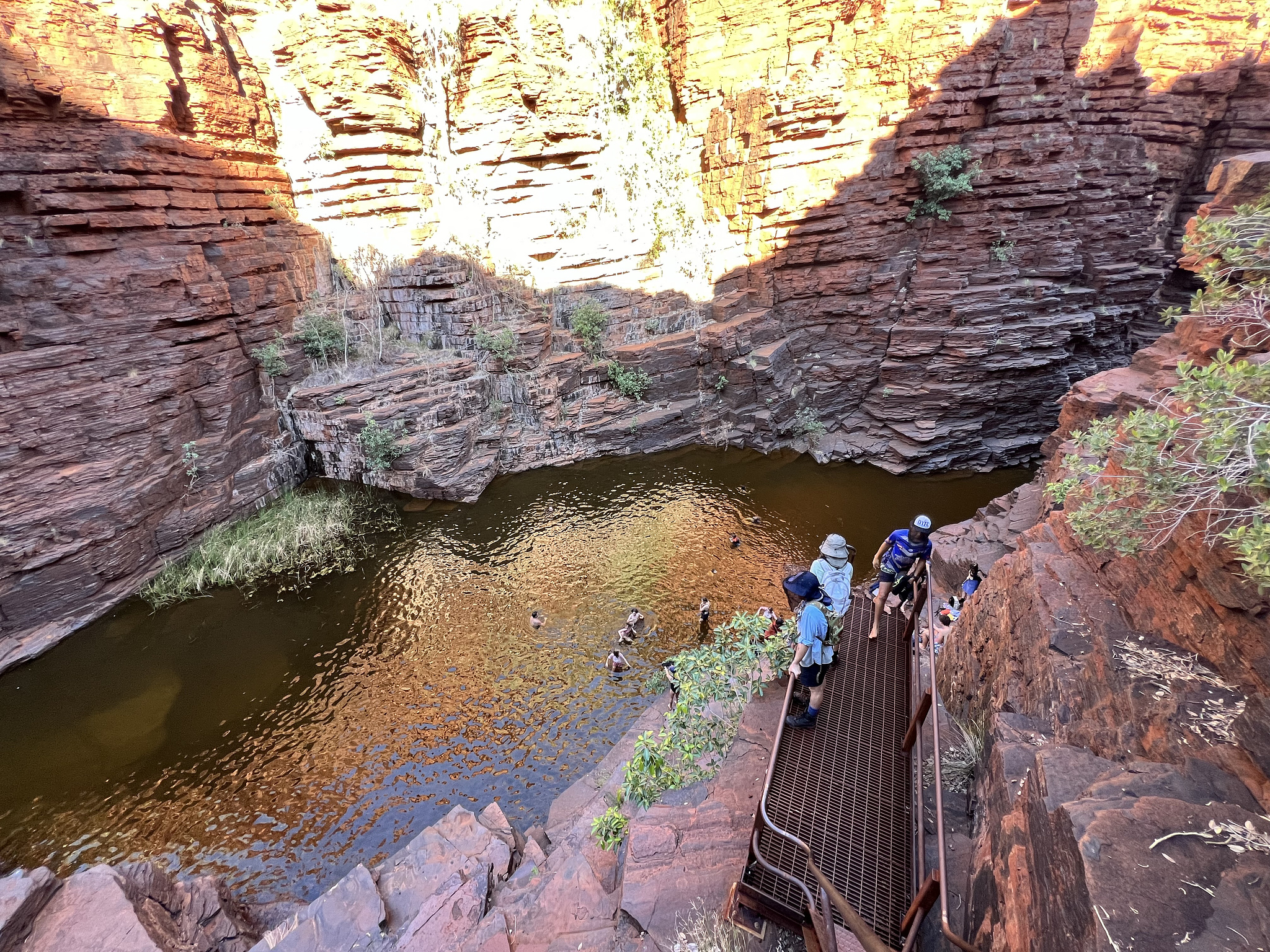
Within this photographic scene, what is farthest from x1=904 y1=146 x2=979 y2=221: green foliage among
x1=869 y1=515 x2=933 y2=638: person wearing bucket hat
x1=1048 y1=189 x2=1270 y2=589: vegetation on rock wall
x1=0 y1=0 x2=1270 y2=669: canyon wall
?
x1=869 y1=515 x2=933 y2=638: person wearing bucket hat

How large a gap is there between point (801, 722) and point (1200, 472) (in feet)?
11.5

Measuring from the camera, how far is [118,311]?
12.8 m

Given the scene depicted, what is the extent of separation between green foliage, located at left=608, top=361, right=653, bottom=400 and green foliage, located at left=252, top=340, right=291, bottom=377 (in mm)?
9941

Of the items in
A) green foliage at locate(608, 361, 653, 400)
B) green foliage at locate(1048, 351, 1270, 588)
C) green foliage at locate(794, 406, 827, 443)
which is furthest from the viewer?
green foliage at locate(794, 406, 827, 443)

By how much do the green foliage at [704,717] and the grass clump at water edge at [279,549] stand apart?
1017 cm

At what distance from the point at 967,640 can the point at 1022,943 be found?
148 inches

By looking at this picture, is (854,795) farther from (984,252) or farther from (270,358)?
(984,252)

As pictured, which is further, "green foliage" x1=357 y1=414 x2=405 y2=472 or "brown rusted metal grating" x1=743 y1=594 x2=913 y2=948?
"green foliage" x1=357 y1=414 x2=405 y2=472

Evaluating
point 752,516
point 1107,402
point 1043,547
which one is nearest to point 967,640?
point 1043,547

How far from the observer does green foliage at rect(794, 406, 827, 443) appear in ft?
65.8

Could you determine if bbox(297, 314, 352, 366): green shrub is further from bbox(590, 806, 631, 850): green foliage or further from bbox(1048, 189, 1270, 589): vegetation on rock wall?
bbox(1048, 189, 1270, 589): vegetation on rock wall

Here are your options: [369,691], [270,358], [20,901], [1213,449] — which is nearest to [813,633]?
[1213,449]

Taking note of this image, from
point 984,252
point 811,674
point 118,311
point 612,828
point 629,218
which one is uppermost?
point 629,218

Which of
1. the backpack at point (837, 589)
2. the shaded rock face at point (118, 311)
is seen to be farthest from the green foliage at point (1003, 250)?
the shaded rock face at point (118, 311)
